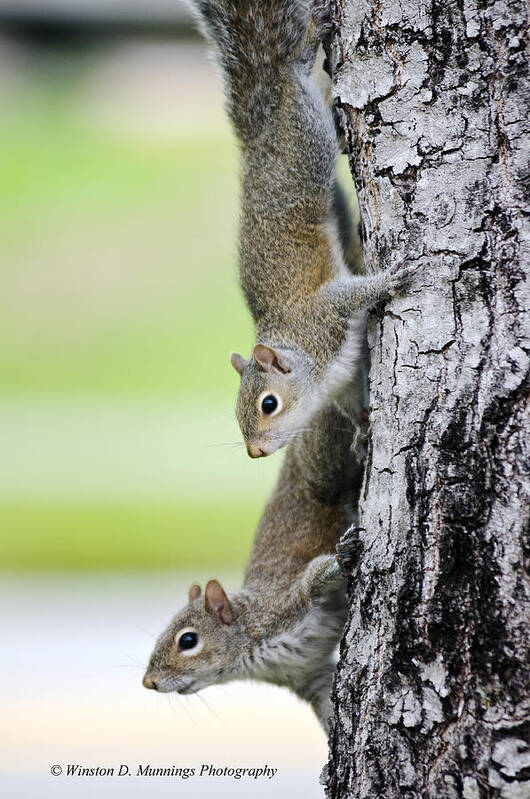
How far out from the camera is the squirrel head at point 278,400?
76.0 inches

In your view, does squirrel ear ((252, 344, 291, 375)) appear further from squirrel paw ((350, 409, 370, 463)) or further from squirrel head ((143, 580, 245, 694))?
squirrel head ((143, 580, 245, 694))

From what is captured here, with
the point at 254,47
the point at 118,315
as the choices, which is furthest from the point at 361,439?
the point at 118,315

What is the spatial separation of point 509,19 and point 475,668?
939 millimetres

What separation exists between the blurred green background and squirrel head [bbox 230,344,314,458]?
2.30 m

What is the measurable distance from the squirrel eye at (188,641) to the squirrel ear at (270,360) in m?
0.61

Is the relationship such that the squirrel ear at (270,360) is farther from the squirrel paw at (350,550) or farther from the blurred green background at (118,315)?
the blurred green background at (118,315)

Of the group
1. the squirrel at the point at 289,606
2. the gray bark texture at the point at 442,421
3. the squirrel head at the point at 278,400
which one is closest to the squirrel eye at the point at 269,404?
the squirrel head at the point at 278,400

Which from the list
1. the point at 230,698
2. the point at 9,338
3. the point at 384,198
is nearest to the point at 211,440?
the point at 9,338

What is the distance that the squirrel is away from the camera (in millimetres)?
1973

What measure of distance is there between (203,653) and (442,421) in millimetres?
912

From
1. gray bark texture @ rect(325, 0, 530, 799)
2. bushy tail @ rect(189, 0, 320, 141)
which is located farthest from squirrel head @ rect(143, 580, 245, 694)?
bushy tail @ rect(189, 0, 320, 141)

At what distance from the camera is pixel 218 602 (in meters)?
2.09

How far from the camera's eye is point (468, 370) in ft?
4.65

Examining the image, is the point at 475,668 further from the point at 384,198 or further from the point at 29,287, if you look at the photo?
the point at 29,287
